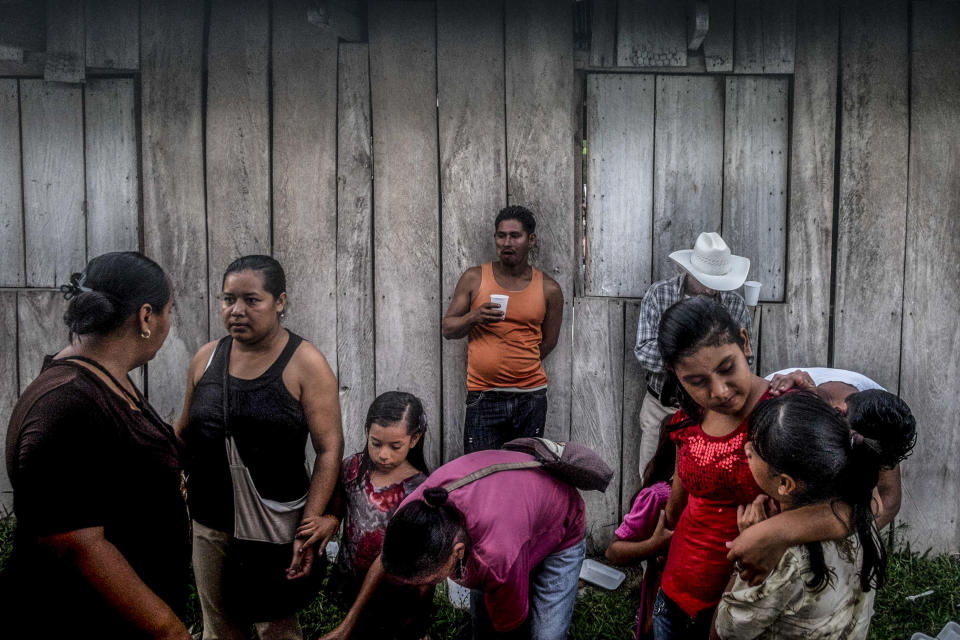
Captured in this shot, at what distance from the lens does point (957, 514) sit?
13.4 feet

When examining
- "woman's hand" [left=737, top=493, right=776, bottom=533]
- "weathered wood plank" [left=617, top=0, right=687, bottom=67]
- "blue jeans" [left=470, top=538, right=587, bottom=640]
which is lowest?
"blue jeans" [left=470, top=538, right=587, bottom=640]

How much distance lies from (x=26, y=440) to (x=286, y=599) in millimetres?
1352

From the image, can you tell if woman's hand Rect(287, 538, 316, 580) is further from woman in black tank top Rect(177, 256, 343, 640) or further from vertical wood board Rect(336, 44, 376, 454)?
vertical wood board Rect(336, 44, 376, 454)

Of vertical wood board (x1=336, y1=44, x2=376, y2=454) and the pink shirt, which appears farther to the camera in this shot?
vertical wood board (x1=336, y1=44, x2=376, y2=454)

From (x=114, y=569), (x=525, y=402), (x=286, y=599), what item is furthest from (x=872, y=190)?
(x=114, y=569)

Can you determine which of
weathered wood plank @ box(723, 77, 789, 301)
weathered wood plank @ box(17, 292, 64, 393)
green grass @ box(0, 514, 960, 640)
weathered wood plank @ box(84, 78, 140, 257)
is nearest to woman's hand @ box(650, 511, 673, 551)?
green grass @ box(0, 514, 960, 640)

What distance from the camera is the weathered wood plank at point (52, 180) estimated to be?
4004 millimetres

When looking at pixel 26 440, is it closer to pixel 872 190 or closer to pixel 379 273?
pixel 379 273

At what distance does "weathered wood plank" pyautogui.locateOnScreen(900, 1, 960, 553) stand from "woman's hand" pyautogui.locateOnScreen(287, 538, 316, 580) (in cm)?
344

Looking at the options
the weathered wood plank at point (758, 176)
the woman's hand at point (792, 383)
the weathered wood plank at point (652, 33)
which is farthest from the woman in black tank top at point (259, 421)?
the weathered wood plank at point (758, 176)

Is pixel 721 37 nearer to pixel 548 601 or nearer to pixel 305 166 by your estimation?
pixel 305 166

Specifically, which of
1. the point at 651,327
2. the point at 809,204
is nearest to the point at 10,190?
the point at 651,327

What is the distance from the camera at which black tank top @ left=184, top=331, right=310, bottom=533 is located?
2.60 m

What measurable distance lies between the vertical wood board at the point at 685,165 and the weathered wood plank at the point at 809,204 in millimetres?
439
